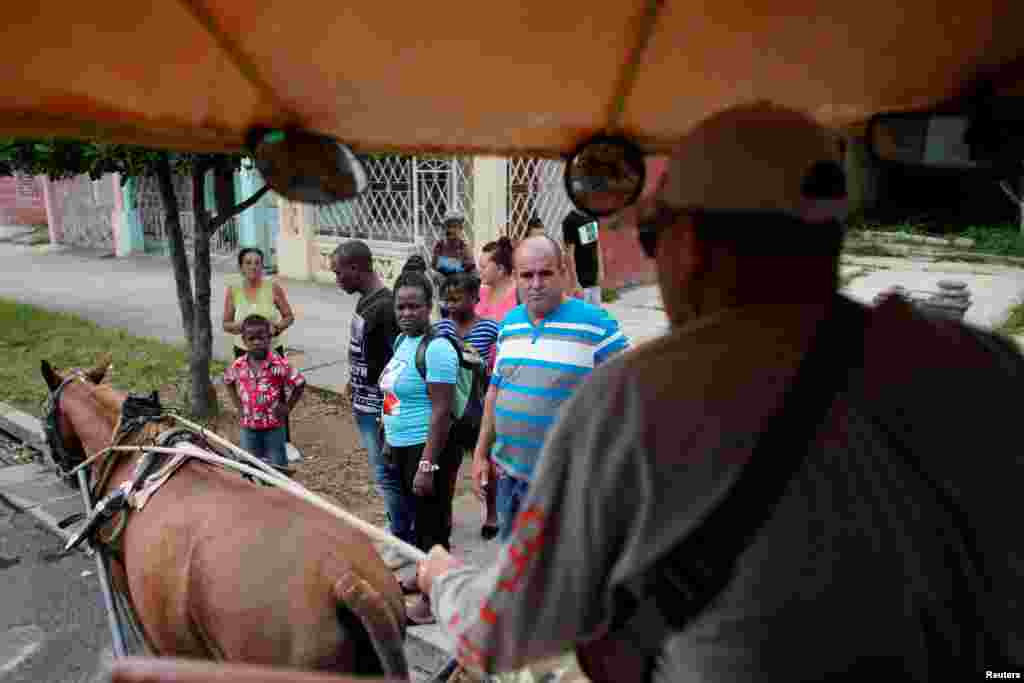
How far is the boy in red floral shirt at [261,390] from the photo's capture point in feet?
14.6

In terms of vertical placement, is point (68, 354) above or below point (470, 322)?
below

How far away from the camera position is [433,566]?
1570mm

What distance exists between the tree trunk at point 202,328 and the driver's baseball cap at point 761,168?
546 cm

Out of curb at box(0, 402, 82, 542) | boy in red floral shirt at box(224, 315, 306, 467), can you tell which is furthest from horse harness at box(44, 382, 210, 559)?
boy in red floral shirt at box(224, 315, 306, 467)

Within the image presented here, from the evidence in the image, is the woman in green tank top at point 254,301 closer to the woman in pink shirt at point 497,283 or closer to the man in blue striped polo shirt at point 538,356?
the woman in pink shirt at point 497,283

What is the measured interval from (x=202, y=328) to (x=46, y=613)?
114 inches

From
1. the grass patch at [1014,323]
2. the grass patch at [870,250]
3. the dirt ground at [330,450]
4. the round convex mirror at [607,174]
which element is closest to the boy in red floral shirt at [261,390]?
the dirt ground at [330,450]

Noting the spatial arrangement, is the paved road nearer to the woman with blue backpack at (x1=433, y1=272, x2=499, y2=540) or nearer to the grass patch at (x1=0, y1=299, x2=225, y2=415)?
the woman with blue backpack at (x1=433, y1=272, x2=499, y2=540)

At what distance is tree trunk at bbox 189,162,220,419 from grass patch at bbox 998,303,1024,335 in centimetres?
896

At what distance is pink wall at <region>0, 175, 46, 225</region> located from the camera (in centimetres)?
2238

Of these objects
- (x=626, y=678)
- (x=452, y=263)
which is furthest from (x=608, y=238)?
(x=626, y=678)

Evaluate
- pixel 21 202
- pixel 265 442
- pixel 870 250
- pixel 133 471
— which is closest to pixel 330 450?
pixel 265 442

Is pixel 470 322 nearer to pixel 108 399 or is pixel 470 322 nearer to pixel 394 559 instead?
pixel 394 559

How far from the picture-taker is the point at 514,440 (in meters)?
3.27
